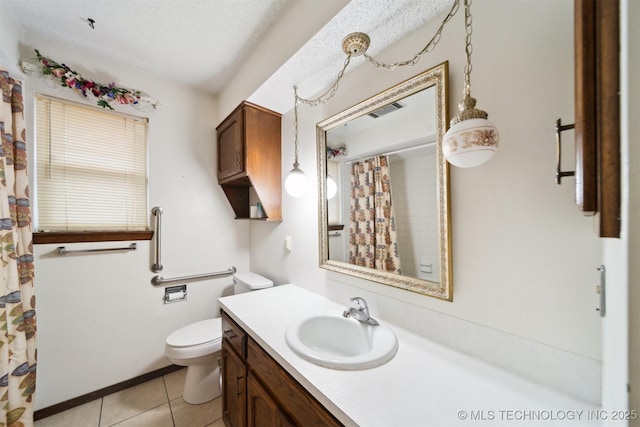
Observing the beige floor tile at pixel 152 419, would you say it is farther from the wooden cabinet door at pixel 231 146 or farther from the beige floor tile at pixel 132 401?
the wooden cabinet door at pixel 231 146

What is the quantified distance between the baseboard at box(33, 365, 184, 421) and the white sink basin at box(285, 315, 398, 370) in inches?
65.1

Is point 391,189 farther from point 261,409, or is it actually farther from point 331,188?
point 261,409

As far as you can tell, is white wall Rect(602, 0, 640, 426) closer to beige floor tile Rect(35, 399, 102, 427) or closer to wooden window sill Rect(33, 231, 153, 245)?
wooden window sill Rect(33, 231, 153, 245)


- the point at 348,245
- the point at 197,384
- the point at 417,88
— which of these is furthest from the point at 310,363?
the point at 197,384

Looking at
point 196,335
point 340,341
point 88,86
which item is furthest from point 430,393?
point 88,86

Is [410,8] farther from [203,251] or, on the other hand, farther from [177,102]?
[203,251]

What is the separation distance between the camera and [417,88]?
102cm

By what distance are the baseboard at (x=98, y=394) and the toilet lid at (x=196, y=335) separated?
0.54 metres

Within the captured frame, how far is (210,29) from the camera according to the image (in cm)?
147

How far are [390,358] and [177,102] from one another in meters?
2.47

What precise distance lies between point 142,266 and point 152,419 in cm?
105

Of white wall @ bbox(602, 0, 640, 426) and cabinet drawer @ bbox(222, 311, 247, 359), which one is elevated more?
white wall @ bbox(602, 0, 640, 426)

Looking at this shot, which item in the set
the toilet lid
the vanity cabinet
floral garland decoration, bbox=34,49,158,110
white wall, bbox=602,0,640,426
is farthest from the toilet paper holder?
white wall, bbox=602,0,640,426

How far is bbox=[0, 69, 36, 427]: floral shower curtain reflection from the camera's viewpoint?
122 centimetres
